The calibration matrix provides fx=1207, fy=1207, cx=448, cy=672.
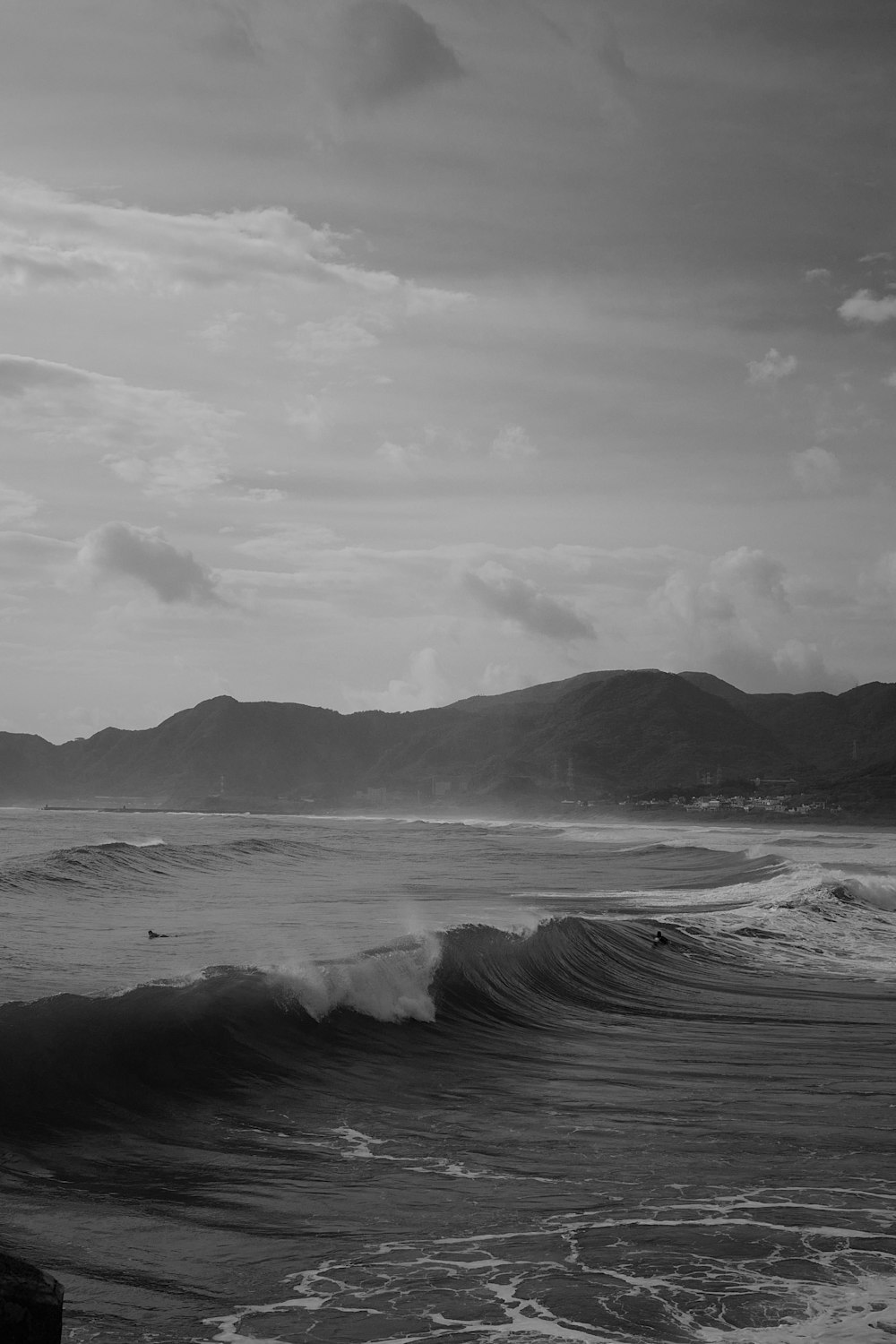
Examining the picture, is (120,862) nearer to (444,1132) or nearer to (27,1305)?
(444,1132)

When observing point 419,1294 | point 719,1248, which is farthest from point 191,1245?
point 719,1248

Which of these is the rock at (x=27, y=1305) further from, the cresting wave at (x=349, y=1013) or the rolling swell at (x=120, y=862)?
the rolling swell at (x=120, y=862)

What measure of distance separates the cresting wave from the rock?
5.17 m

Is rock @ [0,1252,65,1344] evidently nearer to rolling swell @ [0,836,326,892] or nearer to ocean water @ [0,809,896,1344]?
ocean water @ [0,809,896,1344]

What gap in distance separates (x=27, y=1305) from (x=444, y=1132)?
5.83m

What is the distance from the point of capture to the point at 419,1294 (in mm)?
6445

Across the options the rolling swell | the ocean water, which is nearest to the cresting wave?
the ocean water

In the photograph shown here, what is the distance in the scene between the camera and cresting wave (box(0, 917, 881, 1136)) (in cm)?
1062

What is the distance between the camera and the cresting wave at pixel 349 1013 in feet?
34.8

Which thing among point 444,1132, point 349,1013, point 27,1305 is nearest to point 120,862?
point 349,1013

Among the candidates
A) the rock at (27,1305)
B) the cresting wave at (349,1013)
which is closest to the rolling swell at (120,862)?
the cresting wave at (349,1013)

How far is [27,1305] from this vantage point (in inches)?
174

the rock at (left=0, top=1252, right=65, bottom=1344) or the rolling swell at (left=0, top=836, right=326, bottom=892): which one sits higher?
the rock at (left=0, top=1252, right=65, bottom=1344)

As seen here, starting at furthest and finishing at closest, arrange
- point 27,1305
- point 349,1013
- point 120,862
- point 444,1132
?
1. point 120,862
2. point 349,1013
3. point 444,1132
4. point 27,1305
